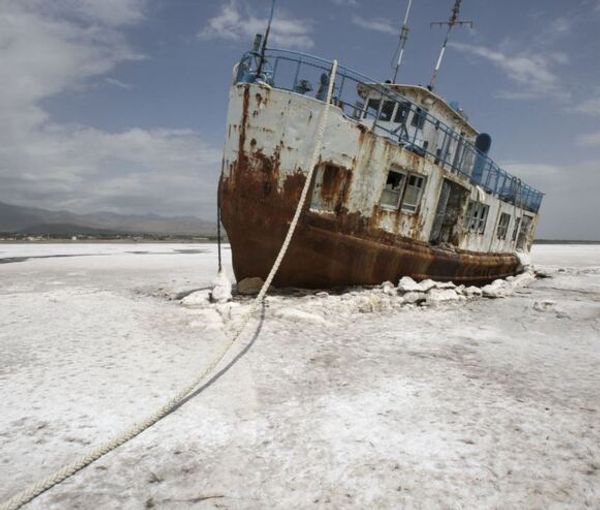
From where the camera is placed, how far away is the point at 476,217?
12117 mm

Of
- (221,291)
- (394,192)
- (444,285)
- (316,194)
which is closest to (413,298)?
(444,285)

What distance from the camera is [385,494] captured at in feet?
7.79

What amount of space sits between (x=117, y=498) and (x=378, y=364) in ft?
9.77

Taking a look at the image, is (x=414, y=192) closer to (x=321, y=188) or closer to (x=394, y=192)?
(x=394, y=192)

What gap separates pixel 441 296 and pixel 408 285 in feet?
2.75

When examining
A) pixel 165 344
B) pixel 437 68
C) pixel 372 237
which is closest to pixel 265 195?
pixel 372 237

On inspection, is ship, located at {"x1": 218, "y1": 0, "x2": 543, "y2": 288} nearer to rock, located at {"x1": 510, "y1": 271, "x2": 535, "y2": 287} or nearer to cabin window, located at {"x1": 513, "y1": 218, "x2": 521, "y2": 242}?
rock, located at {"x1": 510, "y1": 271, "x2": 535, "y2": 287}

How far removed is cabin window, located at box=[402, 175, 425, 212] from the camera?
885 centimetres

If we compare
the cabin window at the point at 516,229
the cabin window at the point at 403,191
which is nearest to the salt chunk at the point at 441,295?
the cabin window at the point at 403,191

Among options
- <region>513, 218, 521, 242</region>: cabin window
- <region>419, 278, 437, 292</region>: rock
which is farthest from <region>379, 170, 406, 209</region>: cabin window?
<region>513, 218, 521, 242</region>: cabin window

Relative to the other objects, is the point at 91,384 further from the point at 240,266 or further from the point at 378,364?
the point at 240,266

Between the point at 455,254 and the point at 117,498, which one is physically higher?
the point at 455,254

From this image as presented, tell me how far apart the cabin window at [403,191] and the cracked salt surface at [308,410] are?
9.10 feet

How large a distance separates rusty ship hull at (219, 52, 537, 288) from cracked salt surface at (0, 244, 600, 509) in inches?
55.4
